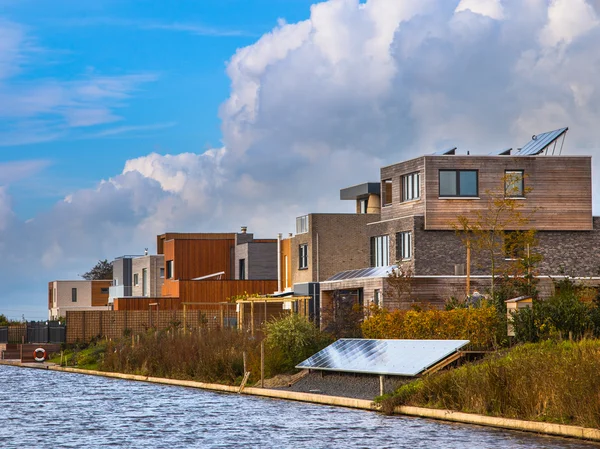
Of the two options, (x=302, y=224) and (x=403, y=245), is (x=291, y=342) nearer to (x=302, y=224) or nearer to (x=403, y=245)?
(x=403, y=245)

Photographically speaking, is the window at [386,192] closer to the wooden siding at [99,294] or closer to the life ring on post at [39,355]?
the life ring on post at [39,355]

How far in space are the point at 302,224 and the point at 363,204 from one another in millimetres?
5577

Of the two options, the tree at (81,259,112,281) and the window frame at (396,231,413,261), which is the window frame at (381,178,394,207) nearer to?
the window frame at (396,231,413,261)

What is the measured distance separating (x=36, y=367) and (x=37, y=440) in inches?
1412

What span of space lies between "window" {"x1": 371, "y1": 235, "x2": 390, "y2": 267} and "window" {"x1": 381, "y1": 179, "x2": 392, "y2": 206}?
7.11ft

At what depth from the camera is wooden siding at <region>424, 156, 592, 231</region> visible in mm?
53312

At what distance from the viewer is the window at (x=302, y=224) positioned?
65.2 metres

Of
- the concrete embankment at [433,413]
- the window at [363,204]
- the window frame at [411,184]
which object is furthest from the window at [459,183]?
the concrete embankment at [433,413]

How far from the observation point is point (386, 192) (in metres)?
60.3

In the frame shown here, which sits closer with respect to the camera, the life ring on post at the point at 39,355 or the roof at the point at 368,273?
the roof at the point at 368,273

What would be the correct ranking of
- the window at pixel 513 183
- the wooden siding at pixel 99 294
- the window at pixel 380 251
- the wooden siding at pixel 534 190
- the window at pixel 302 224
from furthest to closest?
the wooden siding at pixel 99 294 → the window at pixel 302 224 → the window at pixel 380 251 → the wooden siding at pixel 534 190 → the window at pixel 513 183

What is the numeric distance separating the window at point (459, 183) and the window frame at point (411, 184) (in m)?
1.22

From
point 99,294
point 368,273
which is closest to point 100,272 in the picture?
point 99,294

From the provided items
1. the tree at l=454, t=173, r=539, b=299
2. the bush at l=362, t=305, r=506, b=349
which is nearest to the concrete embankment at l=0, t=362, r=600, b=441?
the bush at l=362, t=305, r=506, b=349
